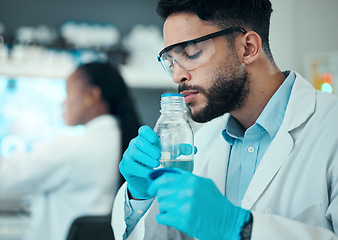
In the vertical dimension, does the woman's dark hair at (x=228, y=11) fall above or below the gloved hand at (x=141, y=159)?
above

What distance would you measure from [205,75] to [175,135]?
264 millimetres

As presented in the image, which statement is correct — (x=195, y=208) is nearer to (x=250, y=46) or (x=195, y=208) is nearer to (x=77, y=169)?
(x=250, y=46)

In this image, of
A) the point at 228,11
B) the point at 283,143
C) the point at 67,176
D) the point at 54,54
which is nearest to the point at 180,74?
the point at 228,11

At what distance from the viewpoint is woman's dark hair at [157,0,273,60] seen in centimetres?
121

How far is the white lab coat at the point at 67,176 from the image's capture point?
2.17 metres

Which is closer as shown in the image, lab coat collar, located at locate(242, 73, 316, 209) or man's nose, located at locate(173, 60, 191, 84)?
lab coat collar, located at locate(242, 73, 316, 209)

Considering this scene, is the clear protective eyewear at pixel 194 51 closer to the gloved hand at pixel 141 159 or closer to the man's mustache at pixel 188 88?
the man's mustache at pixel 188 88

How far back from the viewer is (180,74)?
1.21 m

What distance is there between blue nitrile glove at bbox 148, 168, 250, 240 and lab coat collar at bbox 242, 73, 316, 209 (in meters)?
0.19

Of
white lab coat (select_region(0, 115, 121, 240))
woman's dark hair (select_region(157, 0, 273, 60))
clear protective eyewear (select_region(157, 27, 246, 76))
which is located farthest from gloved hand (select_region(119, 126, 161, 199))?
white lab coat (select_region(0, 115, 121, 240))

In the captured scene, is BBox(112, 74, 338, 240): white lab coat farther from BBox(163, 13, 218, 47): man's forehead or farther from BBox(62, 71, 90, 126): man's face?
BBox(62, 71, 90, 126): man's face

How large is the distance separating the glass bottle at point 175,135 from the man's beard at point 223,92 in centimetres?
17

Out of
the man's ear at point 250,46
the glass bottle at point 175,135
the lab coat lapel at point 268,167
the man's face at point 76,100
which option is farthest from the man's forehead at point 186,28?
the man's face at point 76,100

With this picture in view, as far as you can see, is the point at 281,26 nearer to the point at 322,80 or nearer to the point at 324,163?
the point at 322,80
